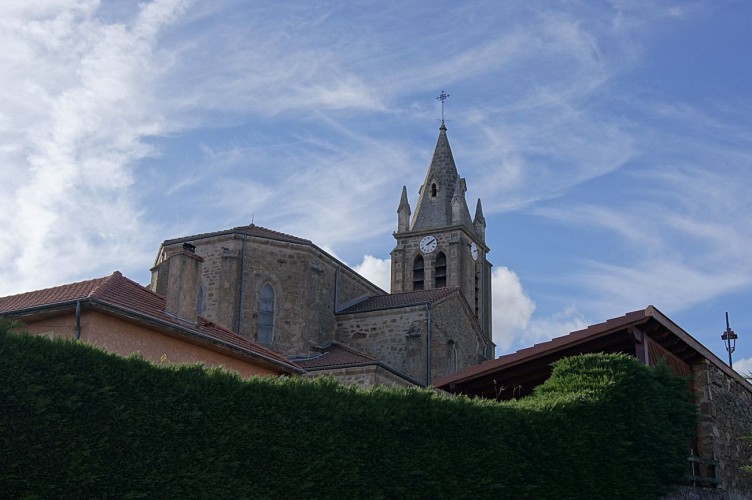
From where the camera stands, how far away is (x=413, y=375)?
32.8 meters

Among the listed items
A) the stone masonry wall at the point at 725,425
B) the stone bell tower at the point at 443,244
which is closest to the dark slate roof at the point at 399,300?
the stone bell tower at the point at 443,244

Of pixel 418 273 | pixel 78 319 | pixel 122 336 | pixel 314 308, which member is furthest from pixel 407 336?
pixel 78 319

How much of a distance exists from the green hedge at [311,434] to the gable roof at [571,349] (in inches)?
41.5

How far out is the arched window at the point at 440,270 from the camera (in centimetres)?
4869

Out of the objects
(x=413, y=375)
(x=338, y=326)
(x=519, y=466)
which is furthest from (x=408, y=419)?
(x=338, y=326)

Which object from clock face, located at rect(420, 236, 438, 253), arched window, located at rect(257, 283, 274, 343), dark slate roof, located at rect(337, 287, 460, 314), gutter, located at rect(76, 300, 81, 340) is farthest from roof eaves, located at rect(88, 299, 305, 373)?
clock face, located at rect(420, 236, 438, 253)

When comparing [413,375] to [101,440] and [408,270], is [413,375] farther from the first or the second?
[101,440]

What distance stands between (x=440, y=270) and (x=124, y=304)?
3300 cm

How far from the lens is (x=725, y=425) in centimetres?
1830

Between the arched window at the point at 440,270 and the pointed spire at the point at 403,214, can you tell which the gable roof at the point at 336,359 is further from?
the pointed spire at the point at 403,214

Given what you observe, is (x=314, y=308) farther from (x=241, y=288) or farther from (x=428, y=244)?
(x=428, y=244)

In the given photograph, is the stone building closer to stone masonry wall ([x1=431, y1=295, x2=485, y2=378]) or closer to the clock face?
stone masonry wall ([x1=431, y1=295, x2=485, y2=378])

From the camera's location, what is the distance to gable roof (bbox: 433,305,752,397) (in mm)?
16083

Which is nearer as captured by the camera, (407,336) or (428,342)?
(407,336)
